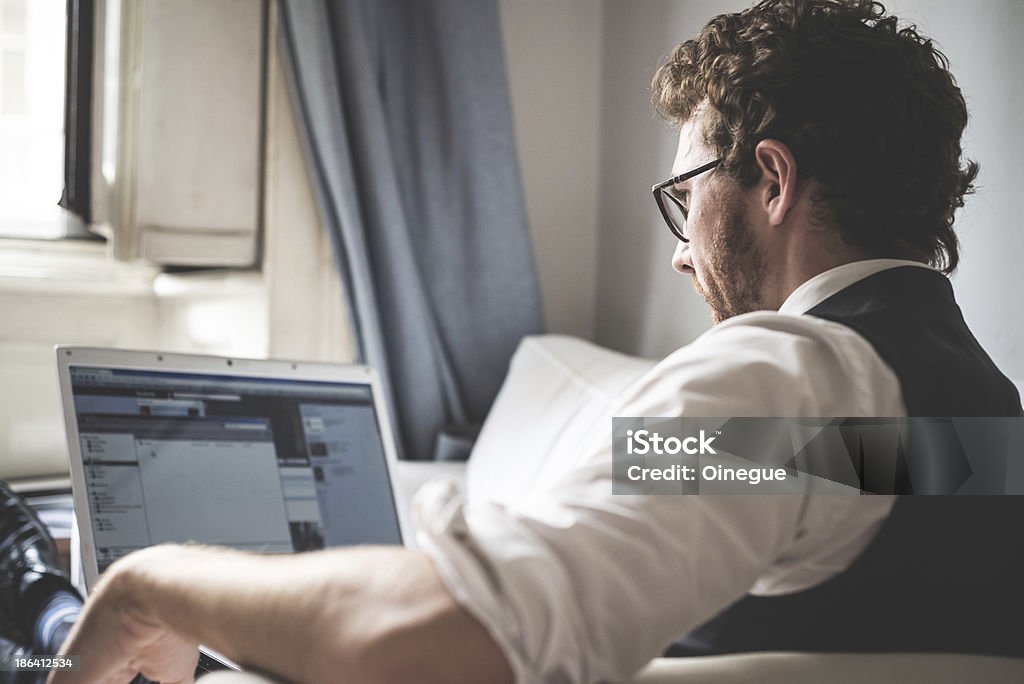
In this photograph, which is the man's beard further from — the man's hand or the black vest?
the man's hand

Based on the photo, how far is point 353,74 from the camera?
6.75ft

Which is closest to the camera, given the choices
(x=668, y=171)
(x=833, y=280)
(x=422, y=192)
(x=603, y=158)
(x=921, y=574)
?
(x=921, y=574)

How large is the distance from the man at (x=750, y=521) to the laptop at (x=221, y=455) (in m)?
0.33

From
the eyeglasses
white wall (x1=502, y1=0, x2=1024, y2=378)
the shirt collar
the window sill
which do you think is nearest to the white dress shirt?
the shirt collar

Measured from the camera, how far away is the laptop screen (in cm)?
96

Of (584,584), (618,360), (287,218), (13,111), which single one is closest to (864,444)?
(584,584)

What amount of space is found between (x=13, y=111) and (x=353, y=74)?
0.78 meters

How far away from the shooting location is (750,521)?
491 mm

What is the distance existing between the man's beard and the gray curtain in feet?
4.16

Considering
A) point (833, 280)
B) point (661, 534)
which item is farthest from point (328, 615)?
point (833, 280)

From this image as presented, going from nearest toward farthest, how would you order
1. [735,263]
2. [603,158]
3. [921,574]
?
1. [921,574]
2. [735,263]
3. [603,158]

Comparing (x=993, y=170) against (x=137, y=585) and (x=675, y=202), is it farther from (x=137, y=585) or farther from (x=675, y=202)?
(x=137, y=585)

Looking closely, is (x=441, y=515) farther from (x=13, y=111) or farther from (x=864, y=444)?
(x=13, y=111)

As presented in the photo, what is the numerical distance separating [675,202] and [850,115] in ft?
0.73
